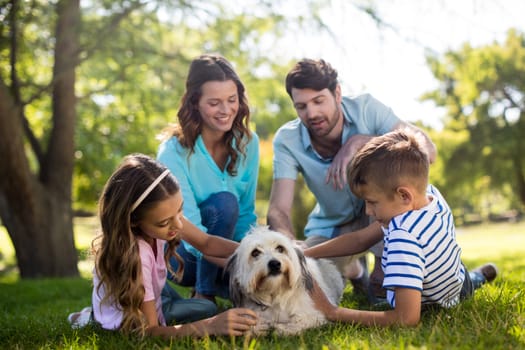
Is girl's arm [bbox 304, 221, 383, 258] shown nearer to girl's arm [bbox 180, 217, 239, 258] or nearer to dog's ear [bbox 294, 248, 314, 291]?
dog's ear [bbox 294, 248, 314, 291]

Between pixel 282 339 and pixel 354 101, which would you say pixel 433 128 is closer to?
pixel 354 101

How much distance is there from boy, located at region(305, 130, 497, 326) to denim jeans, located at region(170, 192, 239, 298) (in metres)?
1.34

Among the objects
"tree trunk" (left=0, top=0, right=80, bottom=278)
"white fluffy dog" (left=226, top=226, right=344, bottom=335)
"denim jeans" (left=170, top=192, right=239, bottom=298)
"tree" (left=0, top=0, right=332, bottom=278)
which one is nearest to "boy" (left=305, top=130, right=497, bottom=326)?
"white fluffy dog" (left=226, top=226, right=344, bottom=335)

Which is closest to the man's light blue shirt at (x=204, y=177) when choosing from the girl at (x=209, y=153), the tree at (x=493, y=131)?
the girl at (x=209, y=153)

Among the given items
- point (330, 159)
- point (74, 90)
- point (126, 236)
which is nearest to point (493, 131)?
point (74, 90)

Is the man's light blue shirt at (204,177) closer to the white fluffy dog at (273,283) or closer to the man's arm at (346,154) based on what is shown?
the man's arm at (346,154)

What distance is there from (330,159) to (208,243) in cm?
143

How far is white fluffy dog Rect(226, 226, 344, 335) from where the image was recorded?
10.2 feet

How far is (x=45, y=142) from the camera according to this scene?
10.5 metres

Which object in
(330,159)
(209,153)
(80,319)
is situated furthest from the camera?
(330,159)

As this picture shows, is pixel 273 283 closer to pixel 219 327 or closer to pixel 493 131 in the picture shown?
A: pixel 219 327

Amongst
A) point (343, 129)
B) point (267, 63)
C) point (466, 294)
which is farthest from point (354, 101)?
point (267, 63)

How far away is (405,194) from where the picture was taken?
288cm

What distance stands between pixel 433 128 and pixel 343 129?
920 inches
